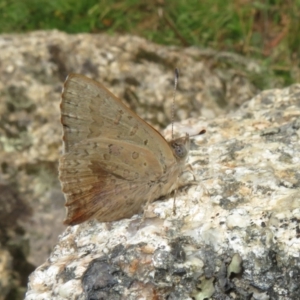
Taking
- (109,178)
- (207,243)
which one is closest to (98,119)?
(109,178)

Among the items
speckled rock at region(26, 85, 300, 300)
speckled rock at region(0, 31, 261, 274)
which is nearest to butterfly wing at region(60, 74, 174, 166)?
speckled rock at region(26, 85, 300, 300)

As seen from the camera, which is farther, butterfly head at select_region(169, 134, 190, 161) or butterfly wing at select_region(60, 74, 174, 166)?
butterfly head at select_region(169, 134, 190, 161)

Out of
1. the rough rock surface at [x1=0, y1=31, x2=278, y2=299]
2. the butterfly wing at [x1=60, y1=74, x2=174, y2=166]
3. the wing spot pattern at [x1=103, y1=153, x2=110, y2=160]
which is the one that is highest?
the butterfly wing at [x1=60, y1=74, x2=174, y2=166]

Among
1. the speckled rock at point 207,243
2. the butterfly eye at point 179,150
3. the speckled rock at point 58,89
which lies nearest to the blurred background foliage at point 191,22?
the speckled rock at point 58,89

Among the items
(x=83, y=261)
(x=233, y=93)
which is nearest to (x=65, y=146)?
(x=83, y=261)

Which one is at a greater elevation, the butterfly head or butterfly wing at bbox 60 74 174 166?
butterfly wing at bbox 60 74 174 166

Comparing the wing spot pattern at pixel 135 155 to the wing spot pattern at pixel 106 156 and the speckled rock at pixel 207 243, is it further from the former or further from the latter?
the speckled rock at pixel 207 243

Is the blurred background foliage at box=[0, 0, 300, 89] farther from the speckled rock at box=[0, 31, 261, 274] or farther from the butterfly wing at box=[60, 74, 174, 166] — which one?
the butterfly wing at box=[60, 74, 174, 166]
